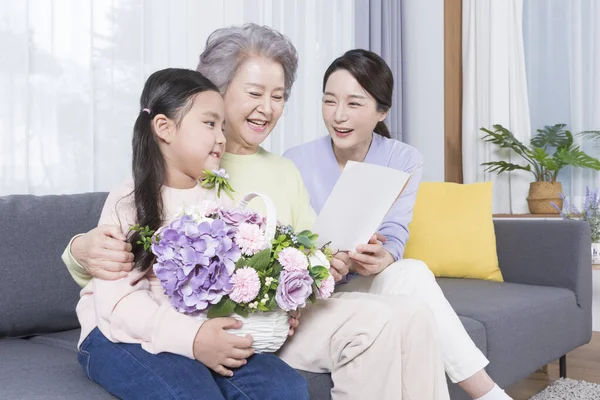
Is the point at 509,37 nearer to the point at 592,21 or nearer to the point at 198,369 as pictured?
the point at 592,21

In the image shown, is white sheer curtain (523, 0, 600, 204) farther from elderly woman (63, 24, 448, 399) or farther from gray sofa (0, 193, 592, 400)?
elderly woman (63, 24, 448, 399)

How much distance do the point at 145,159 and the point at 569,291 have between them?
199 cm

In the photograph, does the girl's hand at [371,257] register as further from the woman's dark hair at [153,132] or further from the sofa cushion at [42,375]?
the sofa cushion at [42,375]

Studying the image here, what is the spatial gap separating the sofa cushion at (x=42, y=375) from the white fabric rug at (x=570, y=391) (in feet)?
6.01

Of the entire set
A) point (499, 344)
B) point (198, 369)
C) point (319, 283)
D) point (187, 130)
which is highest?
point (187, 130)

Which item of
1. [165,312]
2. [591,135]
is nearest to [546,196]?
[591,135]

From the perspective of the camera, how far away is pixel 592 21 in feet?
13.2

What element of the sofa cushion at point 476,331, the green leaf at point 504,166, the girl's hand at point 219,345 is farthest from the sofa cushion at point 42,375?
the green leaf at point 504,166

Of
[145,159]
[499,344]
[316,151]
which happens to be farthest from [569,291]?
[145,159]

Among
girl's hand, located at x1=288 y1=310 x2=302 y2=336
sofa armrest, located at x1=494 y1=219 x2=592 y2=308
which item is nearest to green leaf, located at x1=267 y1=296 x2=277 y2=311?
girl's hand, located at x1=288 y1=310 x2=302 y2=336

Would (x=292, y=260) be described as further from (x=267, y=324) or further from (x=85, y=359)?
(x=85, y=359)

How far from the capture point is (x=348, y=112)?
6.66ft

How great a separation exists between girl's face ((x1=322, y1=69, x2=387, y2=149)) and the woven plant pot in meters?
2.21

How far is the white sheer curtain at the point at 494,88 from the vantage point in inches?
164
